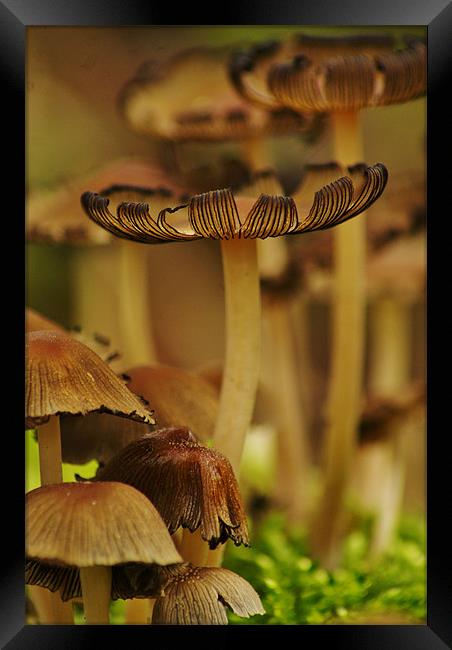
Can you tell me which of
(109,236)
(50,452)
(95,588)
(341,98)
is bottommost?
(95,588)

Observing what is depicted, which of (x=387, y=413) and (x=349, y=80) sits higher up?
(x=349, y=80)

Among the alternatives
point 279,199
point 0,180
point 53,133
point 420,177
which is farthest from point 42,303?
point 279,199

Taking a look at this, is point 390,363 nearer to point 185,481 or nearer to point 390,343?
point 390,343

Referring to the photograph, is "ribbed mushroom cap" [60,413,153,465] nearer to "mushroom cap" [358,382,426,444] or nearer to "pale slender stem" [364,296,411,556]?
"mushroom cap" [358,382,426,444]

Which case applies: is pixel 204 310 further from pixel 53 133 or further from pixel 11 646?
pixel 11 646

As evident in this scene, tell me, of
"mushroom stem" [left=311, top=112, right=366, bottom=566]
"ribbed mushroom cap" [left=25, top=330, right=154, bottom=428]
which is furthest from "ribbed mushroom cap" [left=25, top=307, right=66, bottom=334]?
"mushroom stem" [left=311, top=112, right=366, bottom=566]

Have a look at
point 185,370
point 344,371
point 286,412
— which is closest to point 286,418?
point 286,412

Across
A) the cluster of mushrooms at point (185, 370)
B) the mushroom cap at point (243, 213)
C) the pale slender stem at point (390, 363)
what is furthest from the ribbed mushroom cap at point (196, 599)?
the pale slender stem at point (390, 363)
